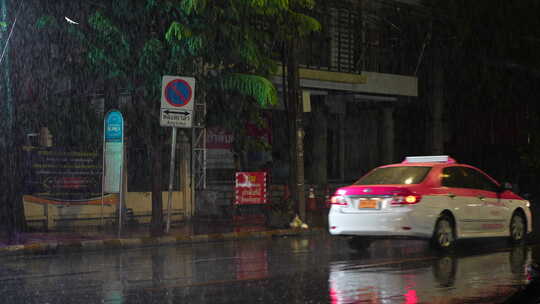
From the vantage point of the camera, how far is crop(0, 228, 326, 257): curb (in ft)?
47.3

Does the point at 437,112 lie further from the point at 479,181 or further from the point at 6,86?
the point at 6,86

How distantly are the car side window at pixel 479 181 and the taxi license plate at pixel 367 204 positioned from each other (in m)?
2.22

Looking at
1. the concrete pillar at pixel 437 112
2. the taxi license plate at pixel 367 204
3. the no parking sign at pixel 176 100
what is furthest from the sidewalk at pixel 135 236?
the concrete pillar at pixel 437 112

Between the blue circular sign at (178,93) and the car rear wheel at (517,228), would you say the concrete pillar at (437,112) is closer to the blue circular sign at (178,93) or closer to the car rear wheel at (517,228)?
the blue circular sign at (178,93)

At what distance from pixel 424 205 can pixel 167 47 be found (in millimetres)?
6946

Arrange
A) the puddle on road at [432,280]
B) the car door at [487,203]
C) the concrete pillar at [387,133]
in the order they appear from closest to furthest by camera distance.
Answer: the puddle on road at [432,280] → the car door at [487,203] → the concrete pillar at [387,133]

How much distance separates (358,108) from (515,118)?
9.62 metres

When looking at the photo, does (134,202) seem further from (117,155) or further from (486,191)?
(486,191)

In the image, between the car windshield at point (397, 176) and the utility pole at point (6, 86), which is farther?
the utility pole at point (6, 86)

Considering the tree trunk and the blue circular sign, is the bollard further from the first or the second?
the blue circular sign

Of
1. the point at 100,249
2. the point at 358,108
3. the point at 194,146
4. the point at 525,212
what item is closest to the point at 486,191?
the point at 525,212

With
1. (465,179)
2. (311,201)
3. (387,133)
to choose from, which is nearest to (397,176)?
(465,179)

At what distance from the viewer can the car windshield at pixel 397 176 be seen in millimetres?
13537

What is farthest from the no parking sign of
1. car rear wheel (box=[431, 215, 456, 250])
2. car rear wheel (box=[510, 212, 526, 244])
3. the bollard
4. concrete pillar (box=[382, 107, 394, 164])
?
concrete pillar (box=[382, 107, 394, 164])
